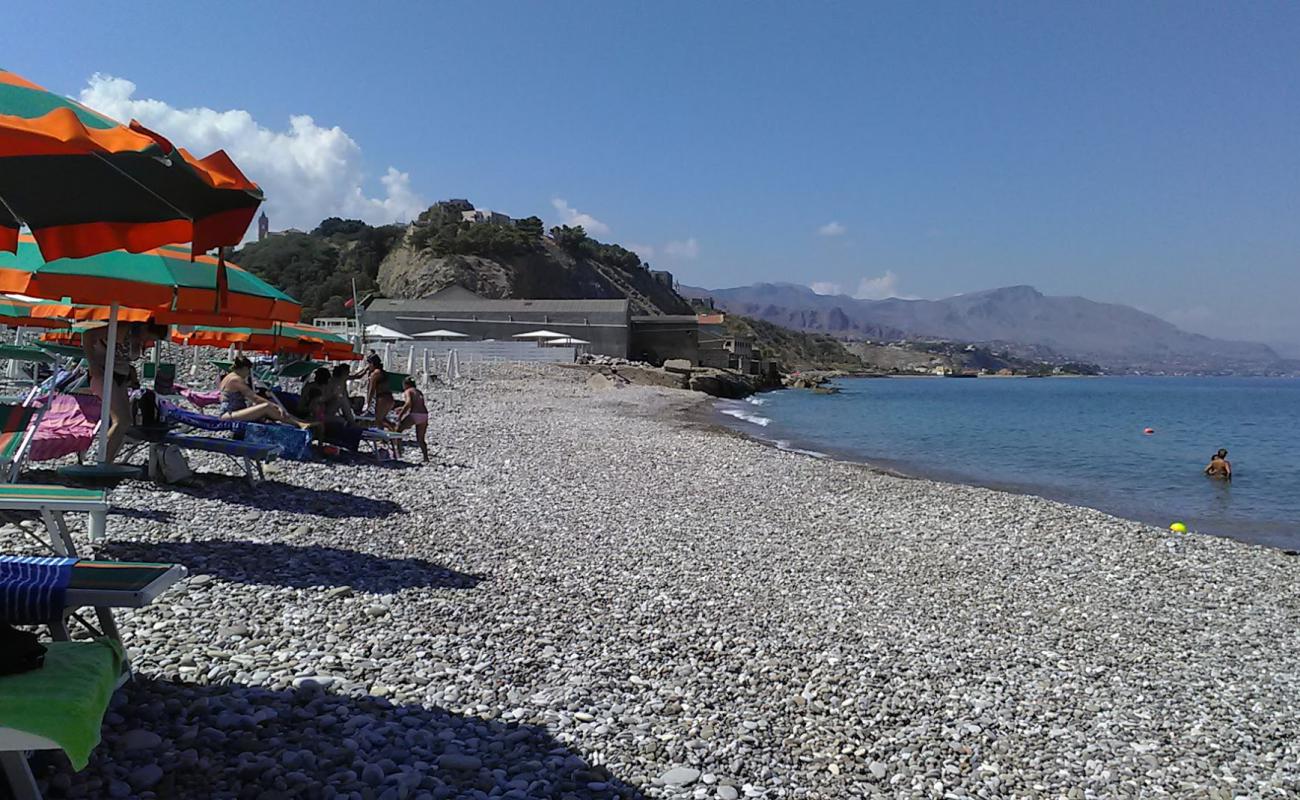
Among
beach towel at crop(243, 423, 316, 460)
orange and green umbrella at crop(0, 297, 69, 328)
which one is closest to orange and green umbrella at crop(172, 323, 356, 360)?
orange and green umbrella at crop(0, 297, 69, 328)

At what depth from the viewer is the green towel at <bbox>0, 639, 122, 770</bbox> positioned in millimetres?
2389

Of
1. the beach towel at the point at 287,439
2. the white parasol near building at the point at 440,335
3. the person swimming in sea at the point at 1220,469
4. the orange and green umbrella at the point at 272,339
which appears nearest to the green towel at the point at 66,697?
the beach towel at the point at 287,439

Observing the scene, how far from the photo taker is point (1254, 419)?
54.1m

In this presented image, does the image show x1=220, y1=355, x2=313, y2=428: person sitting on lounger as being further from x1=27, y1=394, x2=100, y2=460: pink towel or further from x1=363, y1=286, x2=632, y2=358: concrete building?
x1=363, y1=286, x2=632, y2=358: concrete building

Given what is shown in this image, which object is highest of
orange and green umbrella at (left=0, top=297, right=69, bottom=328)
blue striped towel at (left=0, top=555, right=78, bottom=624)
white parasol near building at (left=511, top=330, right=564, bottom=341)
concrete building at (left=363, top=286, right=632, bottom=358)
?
concrete building at (left=363, top=286, right=632, bottom=358)

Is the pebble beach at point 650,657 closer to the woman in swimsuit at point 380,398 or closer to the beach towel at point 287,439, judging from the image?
the beach towel at point 287,439

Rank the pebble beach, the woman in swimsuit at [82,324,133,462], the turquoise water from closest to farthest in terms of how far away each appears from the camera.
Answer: the pebble beach < the woman in swimsuit at [82,324,133,462] < the turquoise water

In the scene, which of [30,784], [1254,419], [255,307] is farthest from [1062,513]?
[1254,419]

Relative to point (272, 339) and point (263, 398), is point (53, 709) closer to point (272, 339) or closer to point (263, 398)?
point (263, 398)

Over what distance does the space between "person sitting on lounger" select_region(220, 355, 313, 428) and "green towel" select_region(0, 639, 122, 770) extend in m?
7.76

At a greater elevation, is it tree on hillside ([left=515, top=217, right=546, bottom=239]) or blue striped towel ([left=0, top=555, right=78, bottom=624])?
tree on hillside ([left=515, top=217, right=546, bottom=239])

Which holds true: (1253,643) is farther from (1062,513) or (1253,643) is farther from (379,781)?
(379,781)

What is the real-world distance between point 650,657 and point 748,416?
3356cm

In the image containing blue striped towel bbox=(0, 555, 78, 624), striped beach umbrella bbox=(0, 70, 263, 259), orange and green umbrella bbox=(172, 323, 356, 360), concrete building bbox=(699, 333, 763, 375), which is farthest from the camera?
concrete building bbox=(699, 333, 763, 375)
